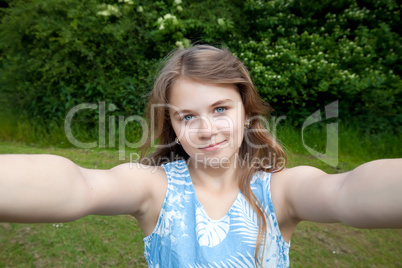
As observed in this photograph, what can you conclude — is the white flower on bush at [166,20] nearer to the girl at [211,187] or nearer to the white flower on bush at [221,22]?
the white flower on bush at [221,22]

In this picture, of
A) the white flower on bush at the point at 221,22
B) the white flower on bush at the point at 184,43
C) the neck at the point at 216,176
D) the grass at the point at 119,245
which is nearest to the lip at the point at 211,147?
the neck at the point at 216,176

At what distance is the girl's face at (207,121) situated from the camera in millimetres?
1470

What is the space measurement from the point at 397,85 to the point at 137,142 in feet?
14.4

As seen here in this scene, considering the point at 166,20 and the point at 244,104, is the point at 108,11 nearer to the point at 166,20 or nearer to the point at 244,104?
the point at 166,20

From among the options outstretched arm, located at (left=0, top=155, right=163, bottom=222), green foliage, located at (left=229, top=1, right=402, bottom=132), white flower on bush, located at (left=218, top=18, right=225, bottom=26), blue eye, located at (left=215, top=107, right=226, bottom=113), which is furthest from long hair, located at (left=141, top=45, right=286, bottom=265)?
white flower on bush, located at (left=218, top=18, right=225, bottom=26)

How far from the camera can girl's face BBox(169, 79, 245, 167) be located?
57.9 inches

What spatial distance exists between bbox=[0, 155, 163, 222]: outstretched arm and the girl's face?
0.38 metres

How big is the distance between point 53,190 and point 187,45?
4.99 metres

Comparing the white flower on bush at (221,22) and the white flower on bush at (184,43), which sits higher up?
the white flower on bush at (221,22)

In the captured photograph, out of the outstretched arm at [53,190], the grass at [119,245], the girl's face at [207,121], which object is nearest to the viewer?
the outstretched arm at [53,190]

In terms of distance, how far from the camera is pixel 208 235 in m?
1.38

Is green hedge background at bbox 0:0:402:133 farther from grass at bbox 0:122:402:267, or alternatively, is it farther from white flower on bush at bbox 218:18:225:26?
grass at bbox 0:122:402:267

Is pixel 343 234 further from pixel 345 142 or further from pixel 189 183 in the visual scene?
pixel 345 142

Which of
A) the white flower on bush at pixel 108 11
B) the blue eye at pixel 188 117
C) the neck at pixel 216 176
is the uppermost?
the white flower on bush at pixel 108 11
